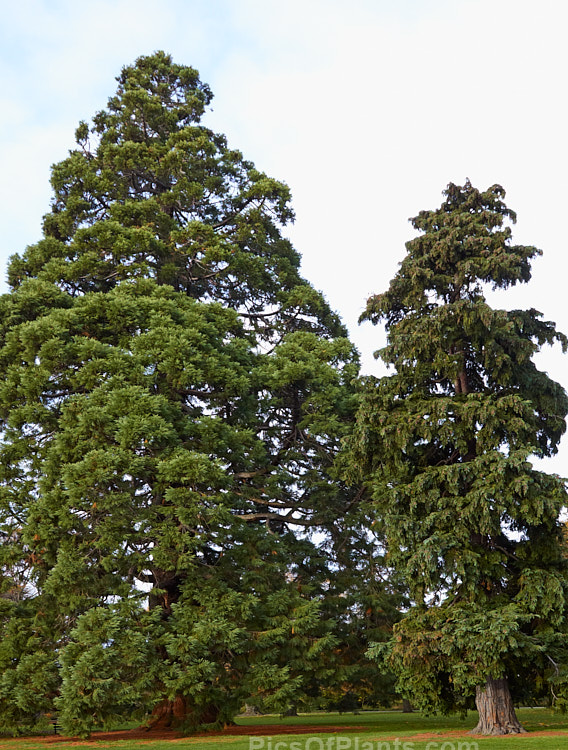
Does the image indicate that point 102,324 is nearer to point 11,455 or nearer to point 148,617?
point 11,455

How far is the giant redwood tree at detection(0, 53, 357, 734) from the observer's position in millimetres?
15086

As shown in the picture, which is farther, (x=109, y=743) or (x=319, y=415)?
(x=319, y=415)

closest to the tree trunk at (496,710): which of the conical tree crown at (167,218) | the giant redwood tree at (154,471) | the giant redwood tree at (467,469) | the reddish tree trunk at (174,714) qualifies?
the giant redwood tree at (467,469)

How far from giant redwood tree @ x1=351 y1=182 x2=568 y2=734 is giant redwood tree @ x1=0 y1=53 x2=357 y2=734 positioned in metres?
2.78

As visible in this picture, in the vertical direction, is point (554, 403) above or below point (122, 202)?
below

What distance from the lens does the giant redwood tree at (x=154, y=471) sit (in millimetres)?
15086

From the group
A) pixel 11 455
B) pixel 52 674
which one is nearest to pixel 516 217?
pixel 11 455

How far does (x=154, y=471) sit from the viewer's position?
655 inches

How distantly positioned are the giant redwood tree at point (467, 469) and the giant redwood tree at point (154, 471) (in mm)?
2778

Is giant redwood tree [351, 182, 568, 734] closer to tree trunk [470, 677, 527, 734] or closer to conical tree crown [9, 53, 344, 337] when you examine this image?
tree trunk [470, 677, 527, 734]

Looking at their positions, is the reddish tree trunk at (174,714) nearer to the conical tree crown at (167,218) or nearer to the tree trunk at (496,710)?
the tree trunk at (496,710)

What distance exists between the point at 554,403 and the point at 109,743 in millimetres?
12124

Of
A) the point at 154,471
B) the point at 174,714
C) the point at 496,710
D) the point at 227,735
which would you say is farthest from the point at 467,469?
the point at 174,714

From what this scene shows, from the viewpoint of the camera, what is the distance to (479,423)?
15.0m
